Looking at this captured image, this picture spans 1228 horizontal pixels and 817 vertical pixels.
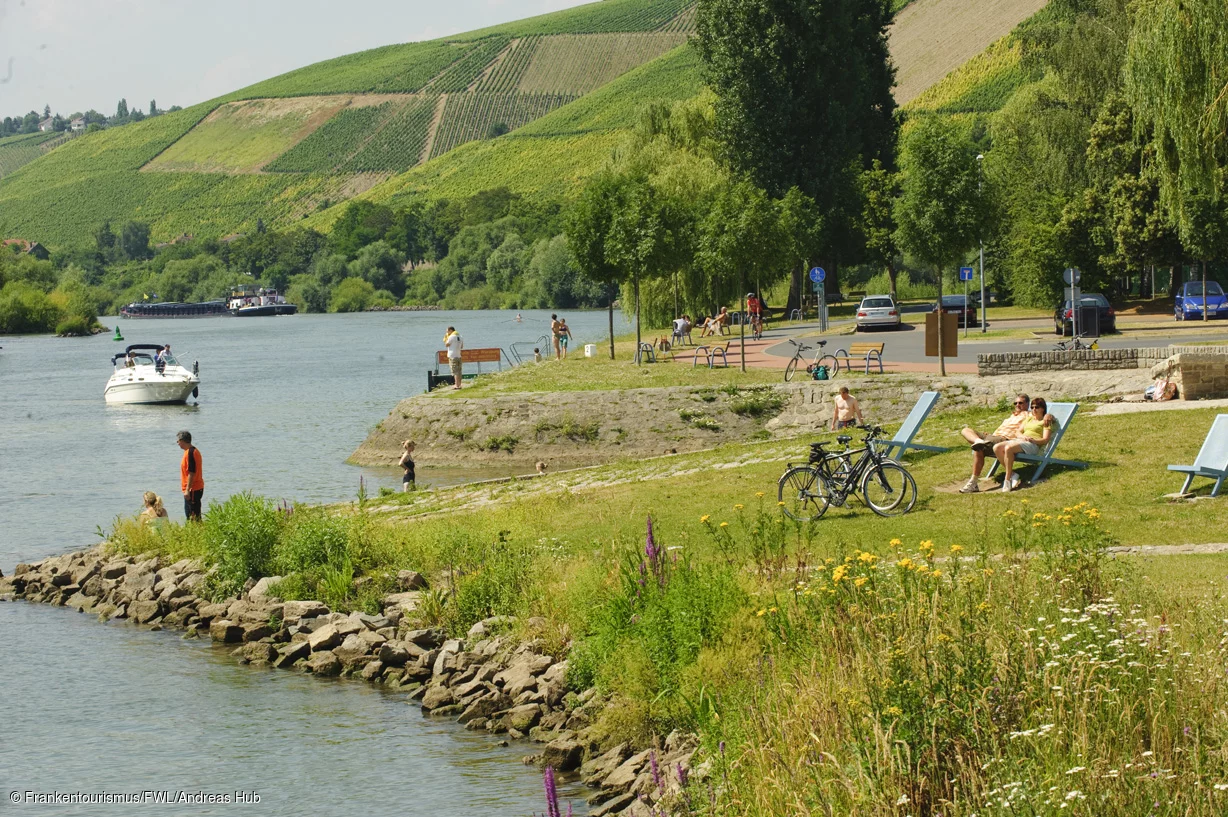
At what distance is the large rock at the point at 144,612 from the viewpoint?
18016 mm

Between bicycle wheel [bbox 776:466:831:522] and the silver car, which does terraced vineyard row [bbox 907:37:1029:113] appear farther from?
bicycle wheel [bbox 776:466:831:522]

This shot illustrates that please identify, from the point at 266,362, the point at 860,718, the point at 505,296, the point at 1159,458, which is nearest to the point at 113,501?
the point at 1159,458

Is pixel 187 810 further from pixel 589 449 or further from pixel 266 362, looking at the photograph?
pixel 266 362

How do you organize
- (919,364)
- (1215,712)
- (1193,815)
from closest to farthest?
(1193,815) → (1215,712) → (919,364)

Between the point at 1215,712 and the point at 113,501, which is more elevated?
the point at 1215,712

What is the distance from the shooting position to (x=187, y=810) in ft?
38.1

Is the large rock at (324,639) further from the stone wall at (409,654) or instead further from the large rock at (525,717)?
the large rock at (525,717)

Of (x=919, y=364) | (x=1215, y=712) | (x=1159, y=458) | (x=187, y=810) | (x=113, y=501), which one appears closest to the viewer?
(x=1215, y=712)

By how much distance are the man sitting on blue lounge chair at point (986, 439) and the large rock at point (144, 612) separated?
1024 cm

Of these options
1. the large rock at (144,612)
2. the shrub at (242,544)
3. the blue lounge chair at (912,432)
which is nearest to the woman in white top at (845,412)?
the blue lounge chair at (912,432)

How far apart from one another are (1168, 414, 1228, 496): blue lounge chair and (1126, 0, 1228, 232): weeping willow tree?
10495mm

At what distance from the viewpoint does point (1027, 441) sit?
16484 millimetres

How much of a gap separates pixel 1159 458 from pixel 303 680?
1037 cm

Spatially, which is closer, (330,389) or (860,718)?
(860,718)
